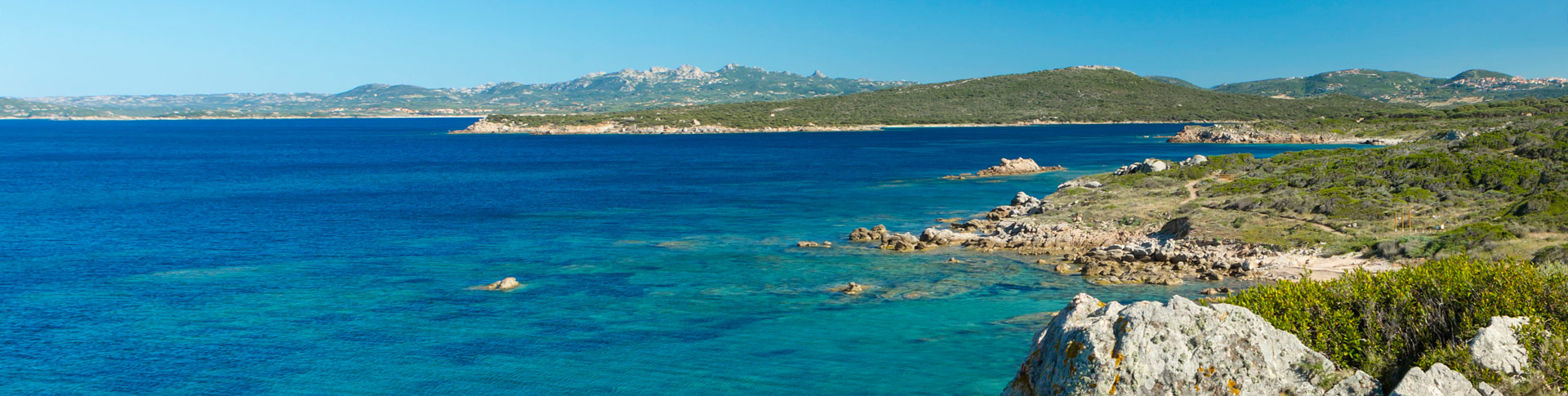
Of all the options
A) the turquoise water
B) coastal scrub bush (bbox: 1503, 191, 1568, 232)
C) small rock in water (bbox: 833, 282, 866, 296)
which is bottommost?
the turquoise water

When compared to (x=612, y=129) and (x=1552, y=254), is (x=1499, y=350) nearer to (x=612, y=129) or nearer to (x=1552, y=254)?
(x=1552, y=254)

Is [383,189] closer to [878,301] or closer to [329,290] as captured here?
[329,290]

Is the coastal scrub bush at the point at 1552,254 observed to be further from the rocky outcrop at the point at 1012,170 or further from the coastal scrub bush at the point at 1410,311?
the rocky outcrop at the point at 1012,170

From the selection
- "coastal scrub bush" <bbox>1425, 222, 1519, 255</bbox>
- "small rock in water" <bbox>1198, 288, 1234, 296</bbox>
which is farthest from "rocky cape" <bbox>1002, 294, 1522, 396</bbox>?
"coastal scrub bush" <bbox>1425, 222, 1519, 255</bbox>

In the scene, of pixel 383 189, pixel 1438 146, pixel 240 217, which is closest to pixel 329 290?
pixel 240 217

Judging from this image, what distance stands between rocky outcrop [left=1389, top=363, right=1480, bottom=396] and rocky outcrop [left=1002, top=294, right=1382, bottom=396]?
444mm

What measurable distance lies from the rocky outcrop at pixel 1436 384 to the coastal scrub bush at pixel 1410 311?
32cm

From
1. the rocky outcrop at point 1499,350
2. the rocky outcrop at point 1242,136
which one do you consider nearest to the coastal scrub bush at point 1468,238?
the rocky outcrop at point 1499,350

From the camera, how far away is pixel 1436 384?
377 inches

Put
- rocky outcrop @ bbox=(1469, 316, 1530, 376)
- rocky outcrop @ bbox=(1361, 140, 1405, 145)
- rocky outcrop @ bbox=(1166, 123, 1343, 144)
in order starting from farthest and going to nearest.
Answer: rocky outcrop @ bbox=(1166, 123, 1343, 144) → rocky outcrop @ bbox=(1361, 140, 1405, 145) → rocky outcrop @ bbox=(1469, 316, 1530, 376)

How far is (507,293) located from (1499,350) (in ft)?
80.2

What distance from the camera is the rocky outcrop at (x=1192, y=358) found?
10.1m

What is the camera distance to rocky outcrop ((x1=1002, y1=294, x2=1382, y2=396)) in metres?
10.1

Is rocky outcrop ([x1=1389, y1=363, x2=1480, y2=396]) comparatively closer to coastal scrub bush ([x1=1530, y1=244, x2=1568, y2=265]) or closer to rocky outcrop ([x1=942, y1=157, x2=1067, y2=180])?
coastal scrub bush ([x1=1530, y1=244, x2=1568, y2=265])
